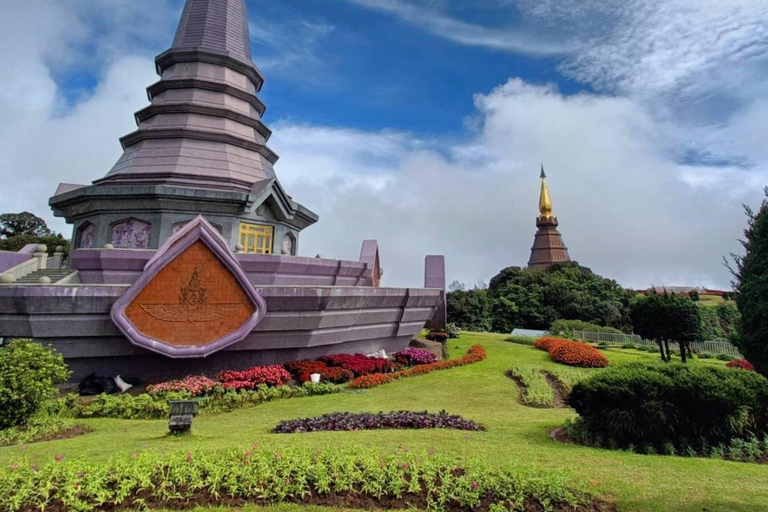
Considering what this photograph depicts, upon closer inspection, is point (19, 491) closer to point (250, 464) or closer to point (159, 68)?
point (250, 464)

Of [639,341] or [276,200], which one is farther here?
[639,341]

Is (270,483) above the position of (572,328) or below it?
below

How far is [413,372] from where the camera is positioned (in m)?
15.1

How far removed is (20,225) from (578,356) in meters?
59.1

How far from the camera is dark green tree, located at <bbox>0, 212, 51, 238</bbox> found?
159ft

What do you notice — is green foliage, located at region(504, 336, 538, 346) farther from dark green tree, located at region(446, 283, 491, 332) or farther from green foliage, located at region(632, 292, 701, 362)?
dark green tree, located at region(446, 283, 491, 332)

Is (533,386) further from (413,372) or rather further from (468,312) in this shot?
(468,312)

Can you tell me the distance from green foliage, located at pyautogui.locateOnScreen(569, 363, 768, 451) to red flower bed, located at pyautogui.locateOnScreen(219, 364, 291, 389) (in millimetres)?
8400

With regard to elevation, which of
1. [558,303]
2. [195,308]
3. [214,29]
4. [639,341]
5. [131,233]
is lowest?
[639,341]

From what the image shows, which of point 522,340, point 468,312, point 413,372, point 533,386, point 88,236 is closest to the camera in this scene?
point 533,386

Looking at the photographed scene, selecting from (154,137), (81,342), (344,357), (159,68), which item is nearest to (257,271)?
(344,357)

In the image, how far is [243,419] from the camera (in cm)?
948

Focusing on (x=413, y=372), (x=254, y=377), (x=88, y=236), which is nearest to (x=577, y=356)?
(x=413, y=372)

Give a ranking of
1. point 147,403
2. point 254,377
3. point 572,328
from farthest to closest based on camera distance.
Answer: point 572,328 → point 254,377 → point 147,403
